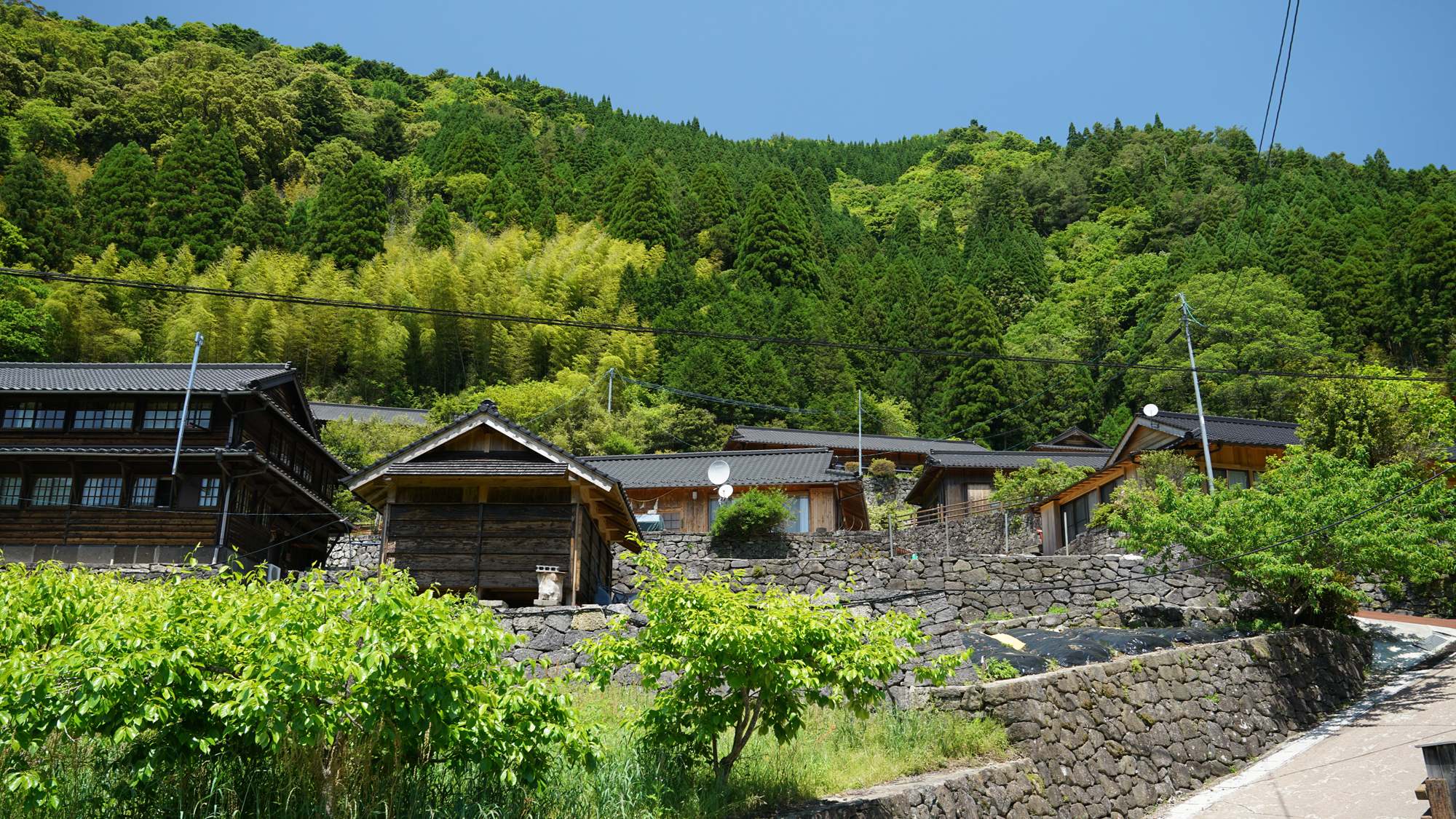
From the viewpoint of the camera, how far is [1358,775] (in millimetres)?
10531

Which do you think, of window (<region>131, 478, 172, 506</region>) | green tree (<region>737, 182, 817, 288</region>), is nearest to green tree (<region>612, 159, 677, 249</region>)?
green tree (<region>737, 182, 817, 288</region>)

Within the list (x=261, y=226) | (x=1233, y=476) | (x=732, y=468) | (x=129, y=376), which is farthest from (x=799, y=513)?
(x=261, y=226)

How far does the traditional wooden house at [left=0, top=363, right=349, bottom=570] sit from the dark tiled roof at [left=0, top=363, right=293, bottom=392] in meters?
0.05

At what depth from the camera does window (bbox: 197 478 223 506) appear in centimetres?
2192

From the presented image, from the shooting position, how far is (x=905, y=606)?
1694 cm

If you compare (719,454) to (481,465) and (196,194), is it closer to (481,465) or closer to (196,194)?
(481,465)

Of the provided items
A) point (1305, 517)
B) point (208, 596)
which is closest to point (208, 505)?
point (208, 596)

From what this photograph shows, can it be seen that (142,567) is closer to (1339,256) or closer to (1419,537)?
(1419,537)

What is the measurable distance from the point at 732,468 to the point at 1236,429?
48.4ft

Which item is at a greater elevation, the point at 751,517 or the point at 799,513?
the point at 799,513

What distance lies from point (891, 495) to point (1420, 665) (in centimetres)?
2444

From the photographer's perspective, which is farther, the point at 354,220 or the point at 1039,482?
the point at 354,220

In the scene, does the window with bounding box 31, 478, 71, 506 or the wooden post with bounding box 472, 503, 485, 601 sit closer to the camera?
the wooden post with bounding box 472, 503, 485, 601

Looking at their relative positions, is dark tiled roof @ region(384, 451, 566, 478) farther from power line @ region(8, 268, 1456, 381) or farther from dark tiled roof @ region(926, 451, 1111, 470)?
dark tiled roof @ region(926, 451, 1111, 470)
